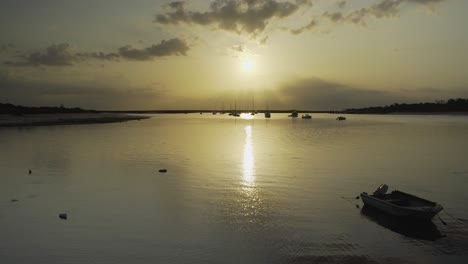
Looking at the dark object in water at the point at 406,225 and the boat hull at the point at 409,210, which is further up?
the boat hull at the point at 409,210

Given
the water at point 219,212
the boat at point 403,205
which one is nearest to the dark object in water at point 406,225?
the water at point 219,212

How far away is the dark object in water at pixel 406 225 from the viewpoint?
62.5 ft

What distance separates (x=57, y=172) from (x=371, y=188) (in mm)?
26312

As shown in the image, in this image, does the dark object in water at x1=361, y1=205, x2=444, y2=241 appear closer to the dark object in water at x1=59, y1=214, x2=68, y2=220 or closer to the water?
the water

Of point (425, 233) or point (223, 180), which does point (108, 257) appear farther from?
point (223, 180)

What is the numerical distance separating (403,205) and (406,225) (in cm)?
166

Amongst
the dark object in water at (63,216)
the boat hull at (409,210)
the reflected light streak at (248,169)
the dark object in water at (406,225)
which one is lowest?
the dark object in water at (406,225)

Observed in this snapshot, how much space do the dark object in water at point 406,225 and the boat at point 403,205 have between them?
0.30 m

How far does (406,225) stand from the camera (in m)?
20.6

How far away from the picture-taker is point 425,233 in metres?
19.3

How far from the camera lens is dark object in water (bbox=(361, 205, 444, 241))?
62.5 ft

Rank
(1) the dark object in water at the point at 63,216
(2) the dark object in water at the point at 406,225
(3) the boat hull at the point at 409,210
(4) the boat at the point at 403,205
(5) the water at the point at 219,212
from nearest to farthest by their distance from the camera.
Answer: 1. (5) the water at the point at 219,212
2. (2) the dark object in water at the point at 406,225
3. (3) the boat hull at the point at 409,210
4. (4) the boat at the point at 403,205
5. (1) the dark object in water at the point at 63,216

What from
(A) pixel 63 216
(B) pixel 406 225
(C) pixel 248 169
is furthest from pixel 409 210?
(C) pixel 248 169

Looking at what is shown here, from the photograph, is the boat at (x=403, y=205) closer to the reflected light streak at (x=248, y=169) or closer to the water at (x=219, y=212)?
the water at (x=219, y=212)
